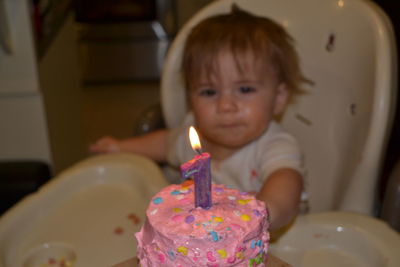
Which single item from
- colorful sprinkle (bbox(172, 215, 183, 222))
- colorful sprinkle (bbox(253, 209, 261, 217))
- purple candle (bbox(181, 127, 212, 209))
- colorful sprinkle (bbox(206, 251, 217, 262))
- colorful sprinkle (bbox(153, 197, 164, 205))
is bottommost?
colorful sprinkle (bbox(206, 251, 217, 262))

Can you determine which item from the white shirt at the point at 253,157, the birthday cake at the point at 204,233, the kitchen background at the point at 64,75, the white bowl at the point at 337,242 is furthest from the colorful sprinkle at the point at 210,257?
the kitchen background at the point at 64,75

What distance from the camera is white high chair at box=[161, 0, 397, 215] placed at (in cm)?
73

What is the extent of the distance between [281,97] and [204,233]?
0.52m

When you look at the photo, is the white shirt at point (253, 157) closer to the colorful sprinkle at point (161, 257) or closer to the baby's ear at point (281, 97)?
the baby's ear at point (281, 97)

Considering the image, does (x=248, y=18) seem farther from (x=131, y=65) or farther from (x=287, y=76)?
(x=131, y=65)

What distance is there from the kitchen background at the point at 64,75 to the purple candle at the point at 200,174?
0.59 metres

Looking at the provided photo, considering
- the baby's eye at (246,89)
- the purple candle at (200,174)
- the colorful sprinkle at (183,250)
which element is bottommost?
the colorful sprinkle at (183,250)

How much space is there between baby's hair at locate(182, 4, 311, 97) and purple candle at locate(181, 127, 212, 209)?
38cm

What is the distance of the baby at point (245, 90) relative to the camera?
765mm

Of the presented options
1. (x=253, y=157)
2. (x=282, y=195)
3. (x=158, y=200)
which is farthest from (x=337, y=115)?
(x=158, y=200)

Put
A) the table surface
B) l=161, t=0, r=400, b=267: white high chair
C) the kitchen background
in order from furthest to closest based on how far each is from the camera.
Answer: the kitchen background < l=161, t=0, r=400, b=267: white high chair < the table surface

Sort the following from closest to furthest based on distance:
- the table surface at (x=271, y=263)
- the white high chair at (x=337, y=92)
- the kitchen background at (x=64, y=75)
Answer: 1. the table surface at (x=271, y=263)
2. the white high chair at (x=337, y=92)
3. the kitchen background at (x=64, y=75)

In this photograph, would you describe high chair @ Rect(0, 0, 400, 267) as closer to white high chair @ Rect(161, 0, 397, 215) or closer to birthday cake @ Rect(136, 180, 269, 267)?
white high chair @ Rect(161, 0, 397, 215)

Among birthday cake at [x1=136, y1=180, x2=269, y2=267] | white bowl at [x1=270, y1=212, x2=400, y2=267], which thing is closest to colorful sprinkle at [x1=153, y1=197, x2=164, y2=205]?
birthday cake at [x1=136, y1=180, x2=269, y2=267]
